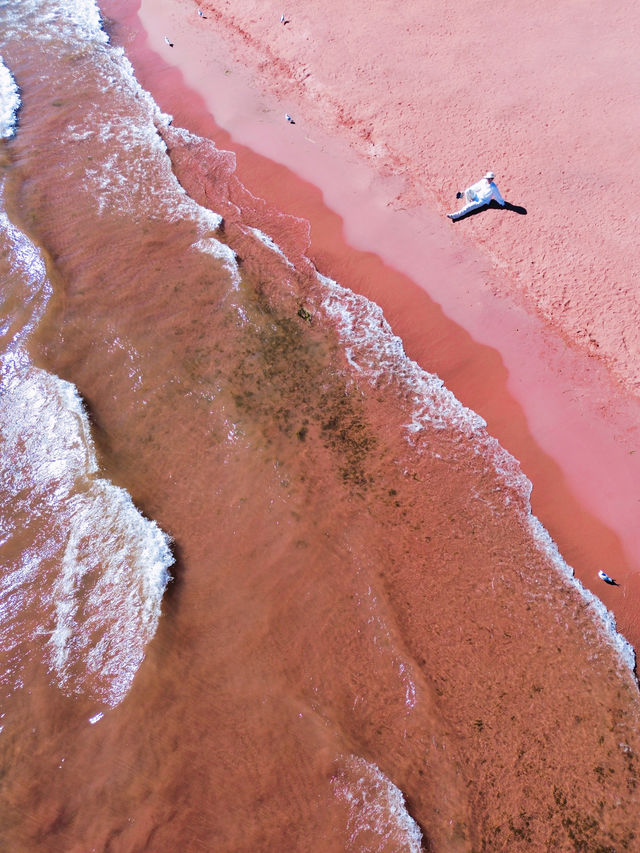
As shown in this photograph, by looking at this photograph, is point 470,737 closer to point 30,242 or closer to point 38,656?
point 38,656

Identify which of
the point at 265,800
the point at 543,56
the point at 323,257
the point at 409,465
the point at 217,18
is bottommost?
the point at 265,800

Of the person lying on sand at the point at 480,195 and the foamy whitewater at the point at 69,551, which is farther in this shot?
the person lying on sand at the point at 480,195

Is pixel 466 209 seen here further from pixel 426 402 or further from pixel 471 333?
pixel 426 402

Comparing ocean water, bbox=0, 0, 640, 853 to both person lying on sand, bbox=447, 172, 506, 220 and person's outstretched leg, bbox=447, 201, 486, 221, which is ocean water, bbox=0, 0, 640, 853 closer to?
person's outstretched leg, bbox=447, 201, 486, 221

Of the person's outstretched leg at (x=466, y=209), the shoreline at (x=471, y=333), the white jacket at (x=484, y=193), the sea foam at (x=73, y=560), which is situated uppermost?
the white jacket at (x=484, y=193)

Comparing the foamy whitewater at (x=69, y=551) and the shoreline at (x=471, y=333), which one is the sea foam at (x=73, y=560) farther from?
the shoreline at (x=471, y=333)

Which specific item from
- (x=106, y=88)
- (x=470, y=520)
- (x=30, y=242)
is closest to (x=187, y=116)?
(x=106, y=88)

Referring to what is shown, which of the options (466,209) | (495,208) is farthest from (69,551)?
(495,208)

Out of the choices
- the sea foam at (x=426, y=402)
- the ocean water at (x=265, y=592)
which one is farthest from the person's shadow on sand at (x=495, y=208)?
the ocean water at (x=265, y=592)
